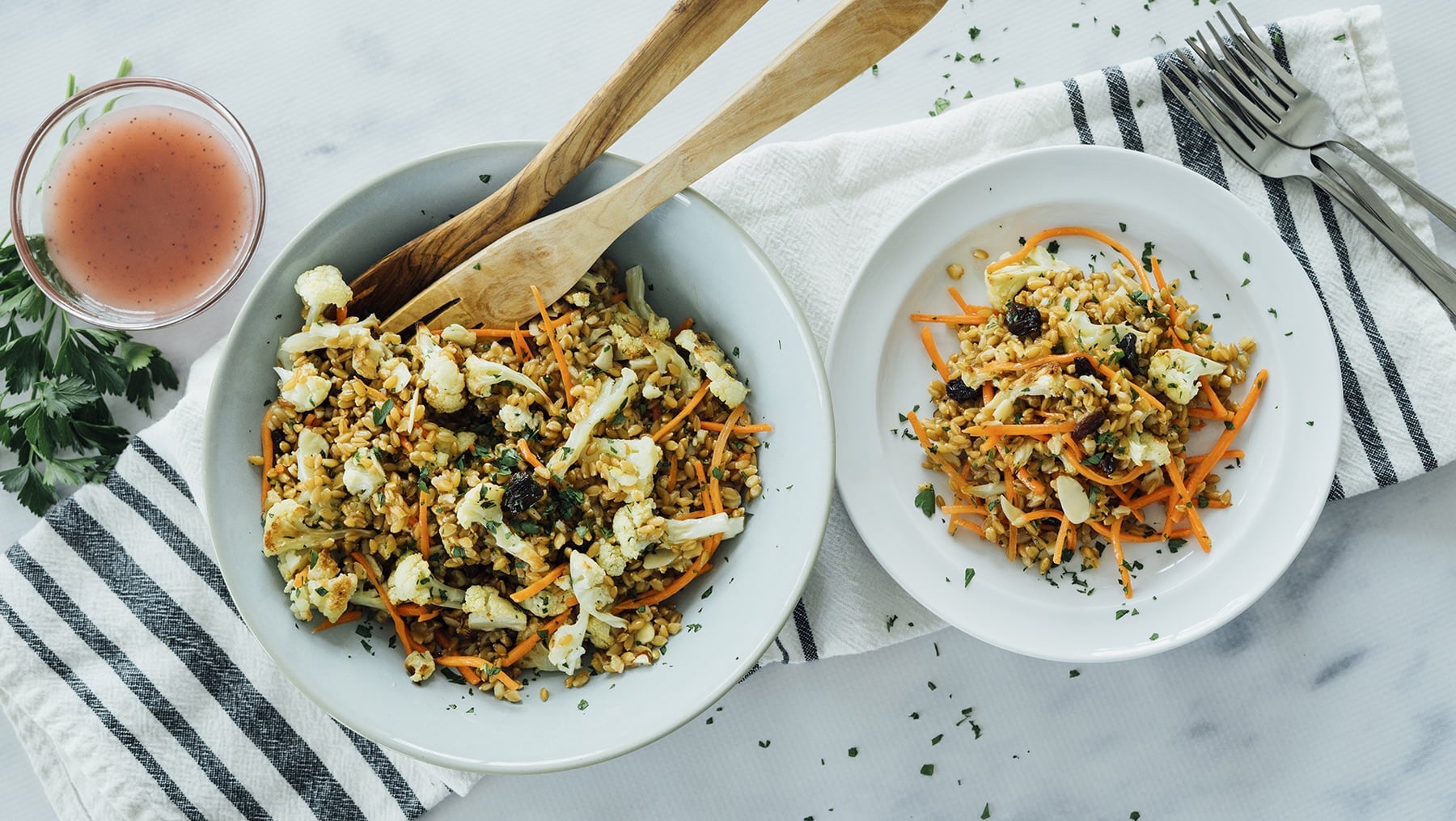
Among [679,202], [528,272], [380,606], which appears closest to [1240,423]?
[679,202]

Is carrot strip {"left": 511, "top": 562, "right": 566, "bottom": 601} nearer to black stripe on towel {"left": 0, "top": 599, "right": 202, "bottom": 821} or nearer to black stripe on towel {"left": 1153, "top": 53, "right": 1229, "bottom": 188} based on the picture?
black stripe on towel {"left": 0, "top": 599, "right": 202, "bottom": 821}

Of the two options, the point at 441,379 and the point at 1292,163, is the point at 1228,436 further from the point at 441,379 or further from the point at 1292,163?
the point at 441,379

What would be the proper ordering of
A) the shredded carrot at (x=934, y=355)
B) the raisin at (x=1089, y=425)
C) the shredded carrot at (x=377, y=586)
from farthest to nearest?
the shredded carrot at (x=934, y=355) → the raisin at (x=1089, y=425) → the shredded carrot at (x=377, y=586)

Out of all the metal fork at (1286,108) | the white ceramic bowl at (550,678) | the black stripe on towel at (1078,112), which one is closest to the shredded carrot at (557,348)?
the white ceramic bowl at (550,678)

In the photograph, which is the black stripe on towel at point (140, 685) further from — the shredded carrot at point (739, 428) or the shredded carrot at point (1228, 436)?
the shredded carrot at point (1228, 436)

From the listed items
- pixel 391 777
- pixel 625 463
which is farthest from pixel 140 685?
pixel 625 463
